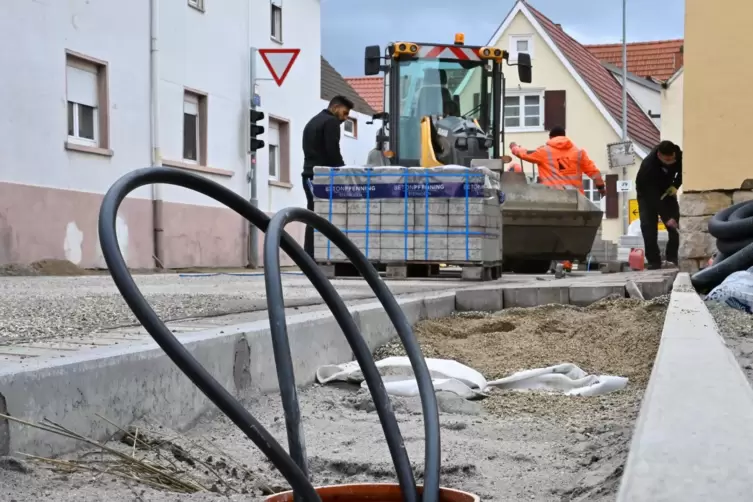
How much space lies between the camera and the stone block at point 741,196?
1080 cm

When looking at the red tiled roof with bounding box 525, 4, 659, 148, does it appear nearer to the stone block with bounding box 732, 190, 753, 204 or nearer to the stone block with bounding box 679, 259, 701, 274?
the stone block with bounding box 679, 259, 701, 274

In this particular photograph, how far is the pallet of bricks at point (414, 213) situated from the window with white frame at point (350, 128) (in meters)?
19.5

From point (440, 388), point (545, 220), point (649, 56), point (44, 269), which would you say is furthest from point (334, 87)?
point (440, 388)

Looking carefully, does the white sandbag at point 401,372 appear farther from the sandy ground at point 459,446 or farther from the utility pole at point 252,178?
the utility pole at point 252,178

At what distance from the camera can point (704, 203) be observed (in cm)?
1109

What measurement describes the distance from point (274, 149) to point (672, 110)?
22787 millimetres

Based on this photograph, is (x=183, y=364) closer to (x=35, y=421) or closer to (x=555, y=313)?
(x=35, y=421)

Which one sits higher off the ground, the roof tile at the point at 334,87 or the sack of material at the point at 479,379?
the roof tile at the point at 334,87

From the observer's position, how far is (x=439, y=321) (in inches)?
268

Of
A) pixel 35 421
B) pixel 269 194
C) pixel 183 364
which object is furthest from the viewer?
pixel 269 194

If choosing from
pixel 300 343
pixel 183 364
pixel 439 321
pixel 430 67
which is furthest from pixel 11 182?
pixel 183 364

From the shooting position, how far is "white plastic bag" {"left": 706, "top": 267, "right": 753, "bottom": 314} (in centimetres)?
671

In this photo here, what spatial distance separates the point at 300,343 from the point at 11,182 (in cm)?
939

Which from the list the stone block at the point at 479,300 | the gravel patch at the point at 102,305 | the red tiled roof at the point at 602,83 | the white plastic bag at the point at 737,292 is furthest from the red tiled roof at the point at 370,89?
the white plastic bag at the point at 737,292
